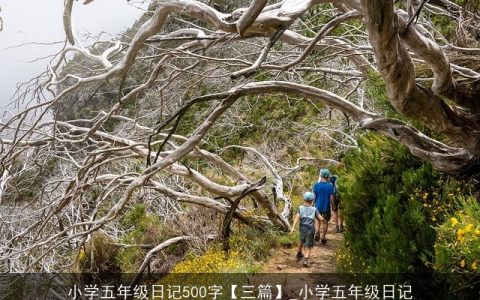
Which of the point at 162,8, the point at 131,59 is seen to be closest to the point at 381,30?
the point at 162,8

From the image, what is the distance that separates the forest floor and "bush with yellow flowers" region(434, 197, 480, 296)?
2.74 metres

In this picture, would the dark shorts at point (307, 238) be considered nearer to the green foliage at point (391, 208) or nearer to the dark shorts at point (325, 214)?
the green foliage at point (391, 208)

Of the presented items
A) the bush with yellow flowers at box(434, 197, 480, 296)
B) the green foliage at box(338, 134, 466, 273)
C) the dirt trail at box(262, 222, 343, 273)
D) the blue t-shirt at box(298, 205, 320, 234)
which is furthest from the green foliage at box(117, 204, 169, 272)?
the bush with yellow flowers at box(434, 197, 480, 296)

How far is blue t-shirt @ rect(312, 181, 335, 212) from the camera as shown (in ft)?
27.3

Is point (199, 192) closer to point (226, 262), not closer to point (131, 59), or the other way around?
point (226, 262)

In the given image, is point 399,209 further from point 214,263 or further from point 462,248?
point 214,263

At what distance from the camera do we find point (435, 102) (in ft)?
12.1

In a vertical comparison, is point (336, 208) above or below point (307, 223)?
above

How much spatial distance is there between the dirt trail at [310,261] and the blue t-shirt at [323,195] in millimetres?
723

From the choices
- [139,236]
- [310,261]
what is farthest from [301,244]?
[139,236]

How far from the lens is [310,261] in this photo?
771cm

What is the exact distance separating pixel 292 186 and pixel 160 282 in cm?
530

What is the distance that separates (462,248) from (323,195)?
16.2ft

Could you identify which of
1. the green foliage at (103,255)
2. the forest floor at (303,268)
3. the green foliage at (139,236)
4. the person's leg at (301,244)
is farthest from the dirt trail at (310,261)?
the green foliage at (103,255)
